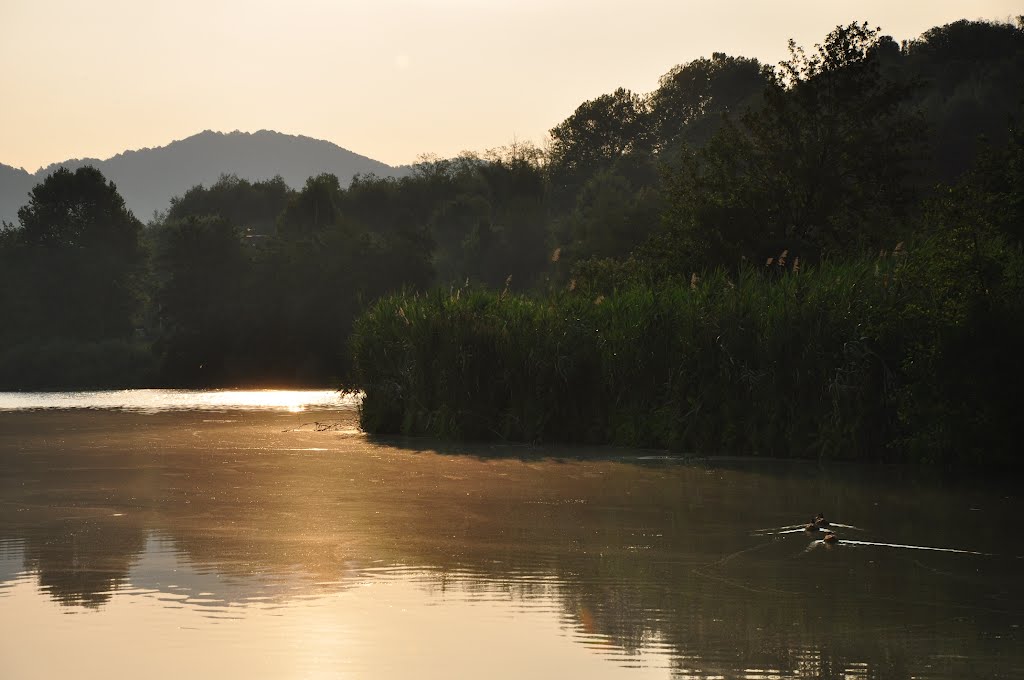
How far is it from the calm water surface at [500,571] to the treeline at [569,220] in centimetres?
724

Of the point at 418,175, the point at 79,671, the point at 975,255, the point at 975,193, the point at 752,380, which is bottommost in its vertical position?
the point at 79,671

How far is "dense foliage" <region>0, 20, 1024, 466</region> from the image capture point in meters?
19.3

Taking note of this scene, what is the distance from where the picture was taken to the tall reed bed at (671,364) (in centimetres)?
1947

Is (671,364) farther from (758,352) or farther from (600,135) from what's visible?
(600,135)

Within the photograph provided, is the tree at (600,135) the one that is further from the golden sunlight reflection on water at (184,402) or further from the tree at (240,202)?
the golden sunlight reflection on water at (184,402)

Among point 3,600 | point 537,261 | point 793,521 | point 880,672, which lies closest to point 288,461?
point 793,521

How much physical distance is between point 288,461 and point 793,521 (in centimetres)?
873

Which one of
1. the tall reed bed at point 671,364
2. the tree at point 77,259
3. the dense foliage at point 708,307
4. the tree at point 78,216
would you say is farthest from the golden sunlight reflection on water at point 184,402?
the tree at point 78,216

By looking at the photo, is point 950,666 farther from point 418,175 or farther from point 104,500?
point 418,175

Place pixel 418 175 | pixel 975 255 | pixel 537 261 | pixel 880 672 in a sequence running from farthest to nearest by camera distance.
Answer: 1. pixel 418 175
2. pixel 537 261
3. pixel 975 255
4. pixel 880 672

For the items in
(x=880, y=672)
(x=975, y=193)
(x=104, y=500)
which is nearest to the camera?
(x=880, y=672)

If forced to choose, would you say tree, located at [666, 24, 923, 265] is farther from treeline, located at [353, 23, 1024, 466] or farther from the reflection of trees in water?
the reflection of trees in water

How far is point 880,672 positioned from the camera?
7.36 metres

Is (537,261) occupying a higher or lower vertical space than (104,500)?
higher
